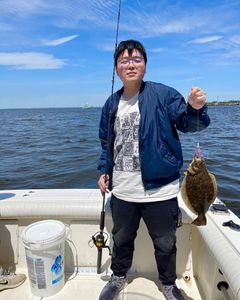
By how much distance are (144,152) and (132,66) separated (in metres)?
0.66

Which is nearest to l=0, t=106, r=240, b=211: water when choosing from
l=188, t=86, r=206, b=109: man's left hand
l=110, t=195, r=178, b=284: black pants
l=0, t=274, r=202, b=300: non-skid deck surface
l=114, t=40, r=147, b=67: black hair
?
l=0, t=274, r=202, b=300: non-skid deck surface

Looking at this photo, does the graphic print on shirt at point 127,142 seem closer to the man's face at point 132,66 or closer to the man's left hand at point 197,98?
the man's face at point 132,66

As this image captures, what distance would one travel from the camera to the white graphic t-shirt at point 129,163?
2432 millimetres

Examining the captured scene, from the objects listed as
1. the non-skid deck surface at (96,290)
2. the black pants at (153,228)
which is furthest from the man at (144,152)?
the non-skid deck surface at (96,290)

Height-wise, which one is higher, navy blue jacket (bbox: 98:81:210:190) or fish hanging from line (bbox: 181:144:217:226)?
navy blue jacket (bbox: 98:81:210:190)

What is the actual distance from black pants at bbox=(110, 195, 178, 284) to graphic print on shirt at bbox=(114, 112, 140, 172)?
1.02 ft

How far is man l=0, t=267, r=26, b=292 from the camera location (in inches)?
117

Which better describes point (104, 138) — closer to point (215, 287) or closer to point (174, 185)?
point (174, 185)

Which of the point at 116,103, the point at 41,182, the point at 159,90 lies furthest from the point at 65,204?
the point at 41,182

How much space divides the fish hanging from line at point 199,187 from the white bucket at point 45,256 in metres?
1.22

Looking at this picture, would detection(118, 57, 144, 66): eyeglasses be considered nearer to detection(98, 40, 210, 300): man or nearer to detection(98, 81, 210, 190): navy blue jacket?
detection(98, 40, 210, 300): man

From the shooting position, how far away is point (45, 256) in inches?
107

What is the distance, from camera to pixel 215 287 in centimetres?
268

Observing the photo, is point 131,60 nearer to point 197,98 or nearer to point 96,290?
point 197,98
